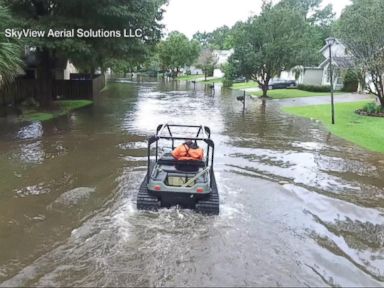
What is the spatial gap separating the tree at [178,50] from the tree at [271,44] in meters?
41.9

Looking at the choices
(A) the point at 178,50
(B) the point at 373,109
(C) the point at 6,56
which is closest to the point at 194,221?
(C) the point at 6,56

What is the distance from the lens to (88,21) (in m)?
18.1

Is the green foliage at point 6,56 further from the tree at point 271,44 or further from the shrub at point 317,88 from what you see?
the shrub at point 317,88

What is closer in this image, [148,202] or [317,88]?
[148,202]

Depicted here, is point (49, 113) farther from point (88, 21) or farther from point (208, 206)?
point (208, 206)

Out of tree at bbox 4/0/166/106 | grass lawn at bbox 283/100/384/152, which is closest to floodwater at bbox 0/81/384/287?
grass lawn at bbox 283/100/384/152

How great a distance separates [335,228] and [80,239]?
475 centimetres

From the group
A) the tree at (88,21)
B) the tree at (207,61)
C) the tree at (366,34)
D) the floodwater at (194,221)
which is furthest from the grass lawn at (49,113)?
the tree at (207,61)

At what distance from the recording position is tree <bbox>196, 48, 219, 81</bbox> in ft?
251

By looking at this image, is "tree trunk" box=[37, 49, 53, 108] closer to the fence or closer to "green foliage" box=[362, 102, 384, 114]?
the fence

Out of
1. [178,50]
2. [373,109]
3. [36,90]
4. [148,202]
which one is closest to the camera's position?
[148,202]

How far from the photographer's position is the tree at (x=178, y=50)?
246 feet

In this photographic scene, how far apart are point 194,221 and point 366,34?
59.0 feet

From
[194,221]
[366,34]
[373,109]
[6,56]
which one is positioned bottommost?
[194,221]
